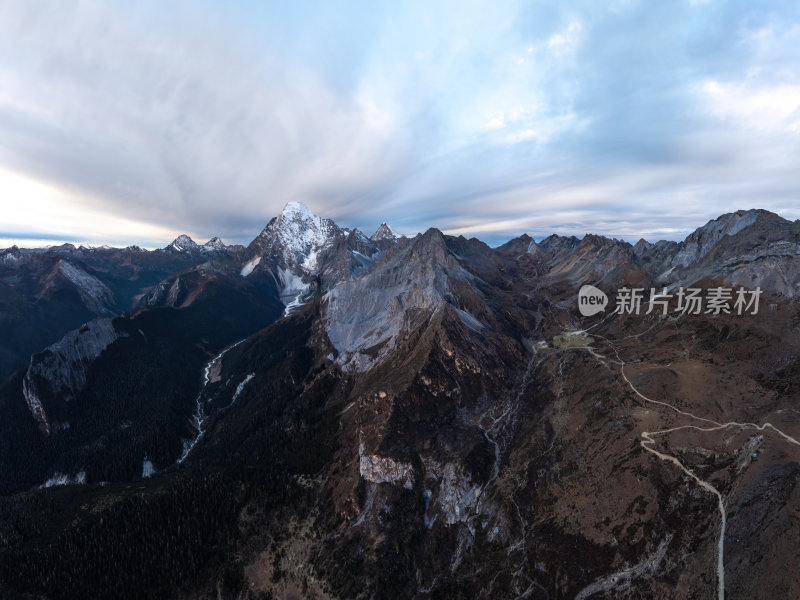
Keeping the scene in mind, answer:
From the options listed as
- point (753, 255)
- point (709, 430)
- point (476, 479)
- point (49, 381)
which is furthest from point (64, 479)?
point (753, 255)

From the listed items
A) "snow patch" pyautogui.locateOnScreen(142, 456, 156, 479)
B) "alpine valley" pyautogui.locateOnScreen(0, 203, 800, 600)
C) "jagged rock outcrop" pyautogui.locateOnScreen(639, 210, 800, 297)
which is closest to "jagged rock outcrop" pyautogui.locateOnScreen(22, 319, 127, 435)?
"alpine valley" pyautogui.locateOnScreen(0, 203, 800, 600)

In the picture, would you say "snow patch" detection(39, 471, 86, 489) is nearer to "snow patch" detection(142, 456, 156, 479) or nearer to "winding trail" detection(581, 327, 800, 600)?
"snow patch" detection(142, 456, 156, 479)

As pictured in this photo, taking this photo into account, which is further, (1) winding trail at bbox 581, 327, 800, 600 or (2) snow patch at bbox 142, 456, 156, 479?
(2) snow patch at bbox 142, 456, 156, 479

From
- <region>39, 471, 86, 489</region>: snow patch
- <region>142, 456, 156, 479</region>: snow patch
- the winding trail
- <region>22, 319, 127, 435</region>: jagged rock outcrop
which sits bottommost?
<region>39, 471, 86, 489</region>: snow patch

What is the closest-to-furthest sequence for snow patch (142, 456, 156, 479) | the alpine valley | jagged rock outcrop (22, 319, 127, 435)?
the alpine valley
snow patch (142, 456, 156, 479)
jagged rock outcrop (22, 319, 127, 435)

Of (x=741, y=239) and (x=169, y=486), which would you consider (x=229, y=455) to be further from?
(x=741, y=239)

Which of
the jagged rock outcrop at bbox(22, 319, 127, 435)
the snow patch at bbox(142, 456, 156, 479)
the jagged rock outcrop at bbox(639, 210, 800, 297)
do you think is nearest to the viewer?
the jagged rock outcrop at bbox(639, 210, 800, 297)

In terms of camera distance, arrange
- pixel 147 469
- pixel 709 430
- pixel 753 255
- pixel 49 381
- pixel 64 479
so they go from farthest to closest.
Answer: pixel 49 381 < pixel 753 255 < pixel 147 469 < pixel 64 479 < pixel 709 430

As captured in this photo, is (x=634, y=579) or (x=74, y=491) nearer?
(x=634, y=579)

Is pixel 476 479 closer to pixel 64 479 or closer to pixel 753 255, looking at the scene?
pixel 753 255

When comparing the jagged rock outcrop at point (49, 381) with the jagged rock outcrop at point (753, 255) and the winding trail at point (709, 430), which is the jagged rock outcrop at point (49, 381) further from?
the jagged rock outcrop at point (753, 255)

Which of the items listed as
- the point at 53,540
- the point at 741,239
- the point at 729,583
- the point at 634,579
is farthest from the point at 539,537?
the point at 741,239
